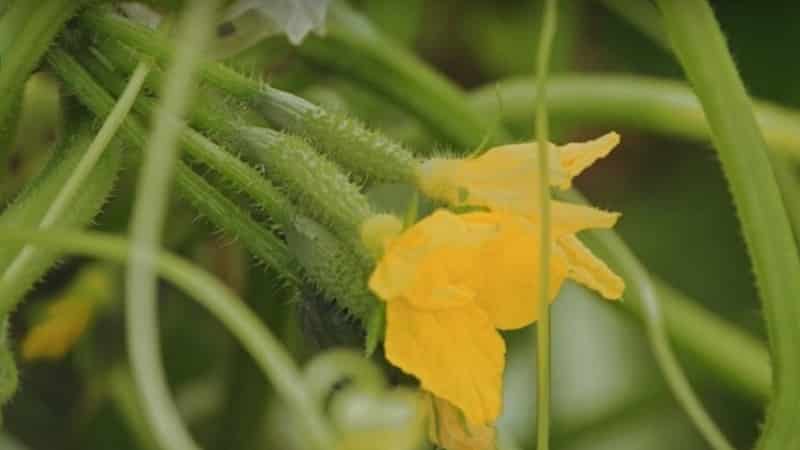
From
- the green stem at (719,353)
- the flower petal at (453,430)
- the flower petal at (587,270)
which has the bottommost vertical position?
the green stem at (719,353)

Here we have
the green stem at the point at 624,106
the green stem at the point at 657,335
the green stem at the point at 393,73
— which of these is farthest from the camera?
the green stem at the point at 624,106

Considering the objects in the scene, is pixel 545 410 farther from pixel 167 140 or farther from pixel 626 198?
pixel 626 198

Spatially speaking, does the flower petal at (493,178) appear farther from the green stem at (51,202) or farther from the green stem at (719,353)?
the green stem at (719,353)

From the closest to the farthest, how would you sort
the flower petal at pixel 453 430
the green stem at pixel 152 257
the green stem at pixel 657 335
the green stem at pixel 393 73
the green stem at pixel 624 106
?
1. the green stem at pixel 152 257
2. the flower petal at pixel 453 430
3. the green stem at pixel 657 335
4. the green stem at pixel 393 73
5. the green stem at pixel 624 106

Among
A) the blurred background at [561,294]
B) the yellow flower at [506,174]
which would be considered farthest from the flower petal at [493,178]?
the blurred background at [561,294]

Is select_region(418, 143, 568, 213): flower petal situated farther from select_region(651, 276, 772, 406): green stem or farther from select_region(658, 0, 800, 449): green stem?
select_region(651, 276, 772, 406): green stem

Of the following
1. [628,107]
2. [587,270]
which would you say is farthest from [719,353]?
[587,270]

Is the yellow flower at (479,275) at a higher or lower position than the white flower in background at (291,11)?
lower
